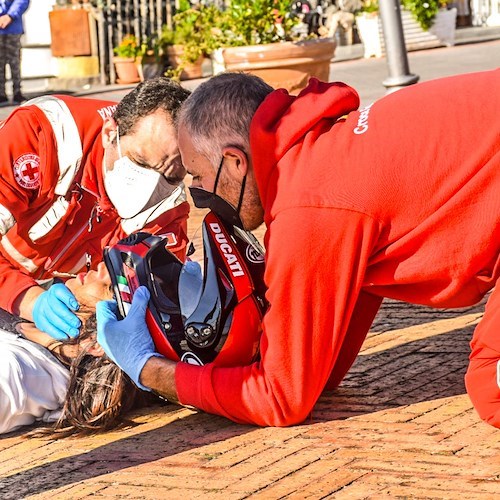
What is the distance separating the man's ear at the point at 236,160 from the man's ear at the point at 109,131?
85 centimetres

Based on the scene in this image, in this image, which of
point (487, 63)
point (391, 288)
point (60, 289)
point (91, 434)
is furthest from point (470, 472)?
point (487, 63)

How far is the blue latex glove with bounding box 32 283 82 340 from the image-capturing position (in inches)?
165

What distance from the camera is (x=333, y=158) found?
135 inches

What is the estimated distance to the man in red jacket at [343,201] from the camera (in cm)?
341

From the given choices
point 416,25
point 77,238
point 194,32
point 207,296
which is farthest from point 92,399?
point 416,25

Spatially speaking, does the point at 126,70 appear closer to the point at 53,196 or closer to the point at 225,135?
the point at 53,196

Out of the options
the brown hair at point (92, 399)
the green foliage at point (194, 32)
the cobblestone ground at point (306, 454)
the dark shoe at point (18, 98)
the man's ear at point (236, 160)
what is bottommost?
the cobblestone ground at point (306, 454)

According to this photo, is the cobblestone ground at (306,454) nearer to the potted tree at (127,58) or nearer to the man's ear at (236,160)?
the man's ear at (236,160)

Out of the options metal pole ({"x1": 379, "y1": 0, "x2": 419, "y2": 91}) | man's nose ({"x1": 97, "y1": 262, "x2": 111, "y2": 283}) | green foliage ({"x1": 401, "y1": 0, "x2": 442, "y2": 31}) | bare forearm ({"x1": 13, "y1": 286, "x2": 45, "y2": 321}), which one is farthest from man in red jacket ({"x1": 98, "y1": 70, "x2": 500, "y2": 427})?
green foliage ({"x1": 401, "y1": 0, "x2": 442, "y2": 31})

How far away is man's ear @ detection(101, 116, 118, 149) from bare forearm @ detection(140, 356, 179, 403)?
36.4 inches

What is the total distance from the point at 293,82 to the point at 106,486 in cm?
676

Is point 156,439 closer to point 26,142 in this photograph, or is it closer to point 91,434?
point 91,434

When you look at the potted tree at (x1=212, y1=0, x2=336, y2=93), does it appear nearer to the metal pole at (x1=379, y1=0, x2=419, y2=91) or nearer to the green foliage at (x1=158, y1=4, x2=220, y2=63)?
the green foliage at (x1=158, y1=4, x2=220, y2=63)

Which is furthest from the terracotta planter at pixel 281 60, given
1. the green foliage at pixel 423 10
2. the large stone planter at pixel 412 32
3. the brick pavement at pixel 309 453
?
the green foliage at pixel 423 10
